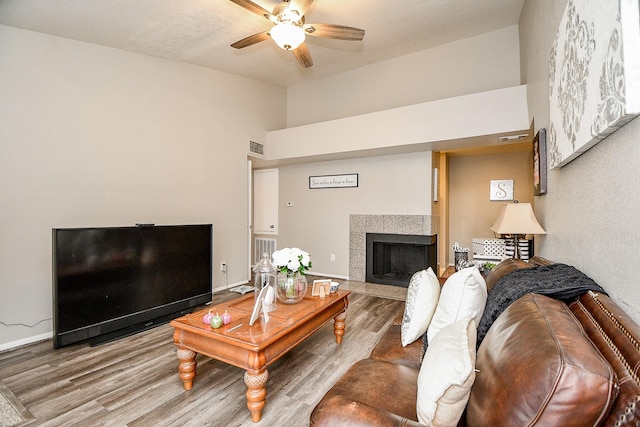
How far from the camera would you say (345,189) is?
5.25 meters

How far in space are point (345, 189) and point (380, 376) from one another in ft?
13.3

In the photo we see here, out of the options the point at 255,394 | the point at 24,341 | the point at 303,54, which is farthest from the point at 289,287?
the point at 24,341

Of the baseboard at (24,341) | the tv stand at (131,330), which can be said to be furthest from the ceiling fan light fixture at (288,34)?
the baseboard at (24,341)

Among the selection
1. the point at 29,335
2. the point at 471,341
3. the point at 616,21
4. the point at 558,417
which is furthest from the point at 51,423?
the point at 616,21

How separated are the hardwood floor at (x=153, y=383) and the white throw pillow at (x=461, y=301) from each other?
100cm

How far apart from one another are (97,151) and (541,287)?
13.0 feet

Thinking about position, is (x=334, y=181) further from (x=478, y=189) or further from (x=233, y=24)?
(x=478, y=189)

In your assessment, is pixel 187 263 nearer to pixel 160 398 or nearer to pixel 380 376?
pixel 160 398

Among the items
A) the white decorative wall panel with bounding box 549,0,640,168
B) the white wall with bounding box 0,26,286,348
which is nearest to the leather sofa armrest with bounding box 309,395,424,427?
the white decorative wall panel with bounding box 549,0,640,168

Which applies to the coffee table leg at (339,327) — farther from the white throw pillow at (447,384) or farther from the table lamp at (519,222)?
the white throw pillow at (447,384)

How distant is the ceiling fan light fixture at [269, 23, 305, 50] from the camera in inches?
95.9

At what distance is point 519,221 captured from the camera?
2.40 metres

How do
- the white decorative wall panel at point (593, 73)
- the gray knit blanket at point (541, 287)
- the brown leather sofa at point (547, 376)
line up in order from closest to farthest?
the brown leather sofa at point (547, 376), the white decorative wall panel at point (593, 73), the gray knit blanket at point (541, 287)

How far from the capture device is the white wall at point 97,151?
269cm
